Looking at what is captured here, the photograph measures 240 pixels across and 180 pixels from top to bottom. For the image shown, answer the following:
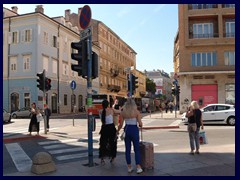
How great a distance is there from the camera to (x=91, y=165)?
24.3 feet

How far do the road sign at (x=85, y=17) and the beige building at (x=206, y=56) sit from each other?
26.9 m

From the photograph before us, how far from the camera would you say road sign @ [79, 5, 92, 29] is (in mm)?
7754

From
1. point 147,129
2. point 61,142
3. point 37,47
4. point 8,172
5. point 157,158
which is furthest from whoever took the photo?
point 37,47

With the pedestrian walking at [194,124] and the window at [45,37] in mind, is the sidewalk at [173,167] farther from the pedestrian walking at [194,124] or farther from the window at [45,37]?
the window at [45,37]

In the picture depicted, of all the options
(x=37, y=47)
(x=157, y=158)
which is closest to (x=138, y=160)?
(x=157, y=158)

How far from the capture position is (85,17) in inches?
310

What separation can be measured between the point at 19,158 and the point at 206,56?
28.7 m

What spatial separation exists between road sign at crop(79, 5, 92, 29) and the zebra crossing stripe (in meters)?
3.89

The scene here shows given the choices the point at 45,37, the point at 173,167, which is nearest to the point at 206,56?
the point at 45,37

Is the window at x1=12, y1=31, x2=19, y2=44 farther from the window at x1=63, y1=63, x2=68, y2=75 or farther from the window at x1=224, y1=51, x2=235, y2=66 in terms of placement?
the window at x1=224, y1=51, x2=235, y2=66

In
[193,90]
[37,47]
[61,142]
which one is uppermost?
[37,47]

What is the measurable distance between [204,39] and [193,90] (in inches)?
230

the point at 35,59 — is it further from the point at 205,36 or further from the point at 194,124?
the point at 194,124
